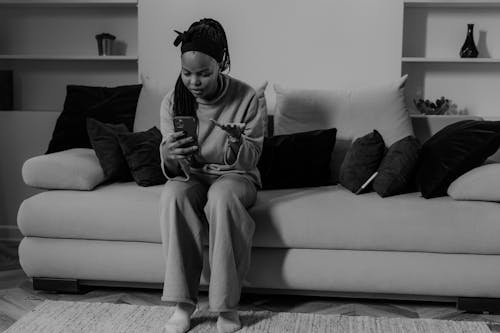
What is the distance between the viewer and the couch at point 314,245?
8.73ft

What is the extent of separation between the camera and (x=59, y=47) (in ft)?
14.4

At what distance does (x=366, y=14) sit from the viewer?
3861mm

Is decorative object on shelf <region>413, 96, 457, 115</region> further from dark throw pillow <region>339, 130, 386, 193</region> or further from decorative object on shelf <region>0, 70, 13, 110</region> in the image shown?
decorative object on shelf <region>0, 70, 13, 110</region>

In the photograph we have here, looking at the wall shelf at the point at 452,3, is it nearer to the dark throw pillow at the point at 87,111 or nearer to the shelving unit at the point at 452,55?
the shelving unit at the point at 452,55

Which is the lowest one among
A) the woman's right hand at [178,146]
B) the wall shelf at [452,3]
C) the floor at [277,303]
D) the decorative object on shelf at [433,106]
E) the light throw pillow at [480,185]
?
the floor at [277,303]

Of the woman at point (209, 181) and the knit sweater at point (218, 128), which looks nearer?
the woman at point (209, 181)

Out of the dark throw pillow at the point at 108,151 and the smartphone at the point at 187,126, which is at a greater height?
the smartphone at the point at 187,126

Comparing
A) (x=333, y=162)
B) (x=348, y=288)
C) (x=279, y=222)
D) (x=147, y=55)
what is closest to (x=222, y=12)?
(x=147, y=55)

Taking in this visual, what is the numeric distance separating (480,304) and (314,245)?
0.72m

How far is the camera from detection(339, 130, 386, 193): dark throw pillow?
9.74 ft

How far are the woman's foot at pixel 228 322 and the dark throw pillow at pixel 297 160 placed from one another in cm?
81

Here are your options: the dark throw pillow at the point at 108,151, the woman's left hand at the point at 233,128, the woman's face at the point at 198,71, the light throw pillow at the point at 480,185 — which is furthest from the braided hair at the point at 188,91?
the light throw pillow at the point at 480,185

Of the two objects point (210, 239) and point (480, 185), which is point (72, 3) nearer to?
point (210, 239)

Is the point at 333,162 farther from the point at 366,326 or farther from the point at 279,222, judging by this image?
the point at 366,326
